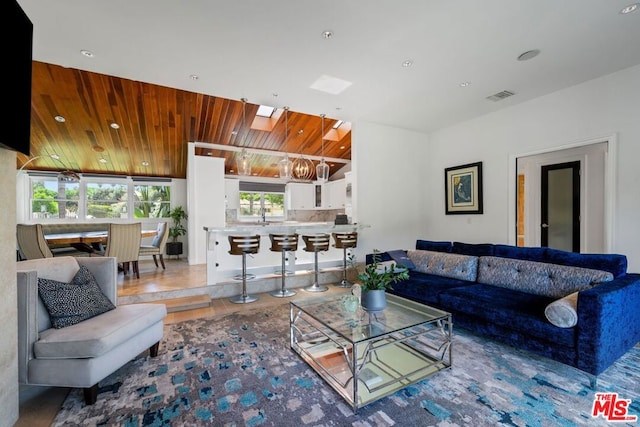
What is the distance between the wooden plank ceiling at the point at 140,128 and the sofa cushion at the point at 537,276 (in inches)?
161

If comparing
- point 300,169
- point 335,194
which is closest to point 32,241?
point 300,169

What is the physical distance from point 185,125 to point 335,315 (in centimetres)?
516

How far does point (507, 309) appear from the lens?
242 cm

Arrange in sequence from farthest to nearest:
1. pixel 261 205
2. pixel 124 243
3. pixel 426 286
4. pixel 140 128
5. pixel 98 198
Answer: pixel 261 205, pixel 98 198, pixel 140 128, pixel 124 243, pixel 426 286

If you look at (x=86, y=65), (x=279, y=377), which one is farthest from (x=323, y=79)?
(x=279, y=377)

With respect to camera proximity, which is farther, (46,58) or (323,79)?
(323,79)

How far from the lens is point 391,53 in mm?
2949

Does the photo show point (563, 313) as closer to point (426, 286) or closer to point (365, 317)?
point (426, 286)

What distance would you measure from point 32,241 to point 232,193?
4494mm

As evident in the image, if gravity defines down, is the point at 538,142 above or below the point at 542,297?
above

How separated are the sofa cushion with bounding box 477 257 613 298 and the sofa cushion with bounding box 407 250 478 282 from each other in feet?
0.31

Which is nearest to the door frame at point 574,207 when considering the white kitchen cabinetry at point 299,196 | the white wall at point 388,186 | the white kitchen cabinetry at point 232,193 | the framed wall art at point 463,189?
the framed wall art at point 463,189

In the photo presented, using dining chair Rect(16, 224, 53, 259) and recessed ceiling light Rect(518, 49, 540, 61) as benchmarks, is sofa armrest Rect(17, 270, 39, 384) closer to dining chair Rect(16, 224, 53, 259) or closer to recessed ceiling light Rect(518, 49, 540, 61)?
dining chair Rect(16, 224, 53, 259)

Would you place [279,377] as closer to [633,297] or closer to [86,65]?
[633,297]
